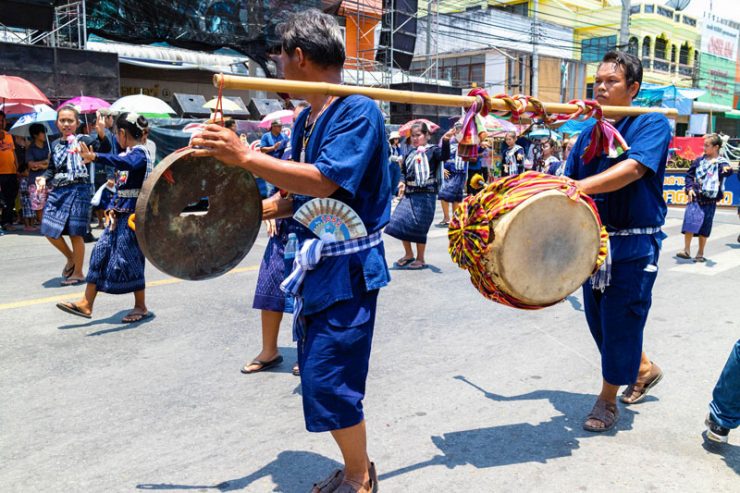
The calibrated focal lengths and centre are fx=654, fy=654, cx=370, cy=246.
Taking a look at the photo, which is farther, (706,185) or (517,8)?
(517,8)

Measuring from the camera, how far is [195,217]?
2.70 meters

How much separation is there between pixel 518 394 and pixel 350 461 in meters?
1.71

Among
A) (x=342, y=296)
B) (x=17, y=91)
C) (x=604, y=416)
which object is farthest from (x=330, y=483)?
(x=17, y=91)

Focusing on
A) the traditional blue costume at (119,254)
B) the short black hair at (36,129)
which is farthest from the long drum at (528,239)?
the short black hair at (36,129)

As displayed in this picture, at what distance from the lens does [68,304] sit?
5.78m

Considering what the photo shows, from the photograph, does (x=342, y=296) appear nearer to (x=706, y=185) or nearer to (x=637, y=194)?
(x=637, y=194)

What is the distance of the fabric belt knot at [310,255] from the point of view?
2621 mm

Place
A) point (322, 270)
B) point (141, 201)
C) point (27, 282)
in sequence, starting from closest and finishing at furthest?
point (141, 201) → point (322, 270) → point (27, 282)

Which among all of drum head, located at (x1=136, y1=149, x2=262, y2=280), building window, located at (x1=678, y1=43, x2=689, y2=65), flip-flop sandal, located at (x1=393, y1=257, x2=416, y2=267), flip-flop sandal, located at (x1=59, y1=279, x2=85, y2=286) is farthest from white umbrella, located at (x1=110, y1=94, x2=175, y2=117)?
building window, located at (x1=678, y1=43, x2=689, y2=65)

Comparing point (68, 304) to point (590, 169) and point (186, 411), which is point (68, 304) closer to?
point (186, 411)

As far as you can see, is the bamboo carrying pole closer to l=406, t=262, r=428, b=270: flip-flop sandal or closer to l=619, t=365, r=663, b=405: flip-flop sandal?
l=619, t=365, r=663, b=405: flip-flop sandal

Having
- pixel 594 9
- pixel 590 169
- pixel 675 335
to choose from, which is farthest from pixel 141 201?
pixel 594 9

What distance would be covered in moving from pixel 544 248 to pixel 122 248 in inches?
155

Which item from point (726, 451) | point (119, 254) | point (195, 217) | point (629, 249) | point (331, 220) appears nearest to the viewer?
point (331, 220)
